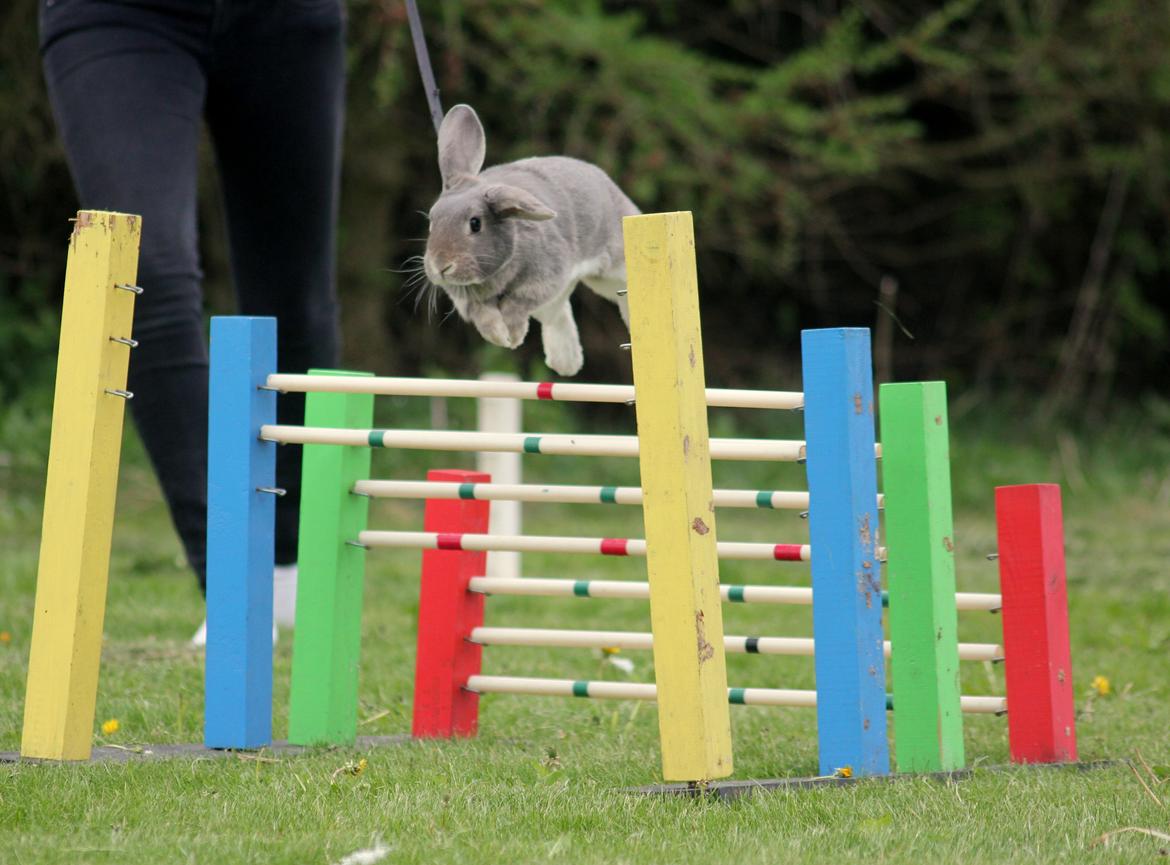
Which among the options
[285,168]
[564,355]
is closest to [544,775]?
[564,355]

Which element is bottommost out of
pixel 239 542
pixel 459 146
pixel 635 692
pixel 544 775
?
pixel 544 775

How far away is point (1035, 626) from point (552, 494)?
0.80 m

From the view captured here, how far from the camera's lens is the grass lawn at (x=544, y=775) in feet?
5.65

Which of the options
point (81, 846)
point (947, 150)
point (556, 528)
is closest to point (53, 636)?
point (81, 846)

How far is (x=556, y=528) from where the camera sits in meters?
6.08

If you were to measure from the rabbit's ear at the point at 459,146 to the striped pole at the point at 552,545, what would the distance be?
0.58 metres

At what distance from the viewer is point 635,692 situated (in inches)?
98.0

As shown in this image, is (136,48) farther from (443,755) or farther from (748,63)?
(748,63)

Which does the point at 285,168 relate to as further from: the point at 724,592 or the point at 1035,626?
the point at 1035,626

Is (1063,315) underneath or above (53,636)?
above

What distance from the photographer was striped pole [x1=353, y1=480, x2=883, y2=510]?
2.28 m

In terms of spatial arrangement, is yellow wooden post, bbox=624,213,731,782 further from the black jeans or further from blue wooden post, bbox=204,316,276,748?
the black jeans

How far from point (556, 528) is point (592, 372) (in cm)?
237

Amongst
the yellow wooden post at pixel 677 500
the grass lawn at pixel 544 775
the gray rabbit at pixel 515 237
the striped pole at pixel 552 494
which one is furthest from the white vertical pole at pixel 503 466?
the yellow wooden post at pixel 677 500
